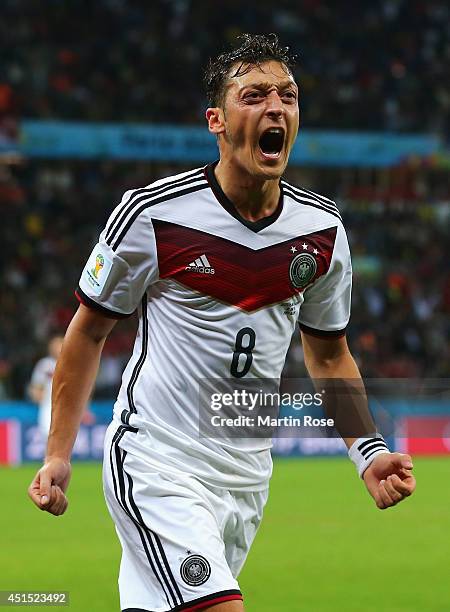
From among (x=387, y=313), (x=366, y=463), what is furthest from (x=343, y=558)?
(x=387, y=313)

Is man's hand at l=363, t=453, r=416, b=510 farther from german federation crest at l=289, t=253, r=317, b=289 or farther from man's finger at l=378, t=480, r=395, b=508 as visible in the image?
german federation crest at l=289, t=253, r=317, b=289

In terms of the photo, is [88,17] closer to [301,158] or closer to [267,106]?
[301,158]

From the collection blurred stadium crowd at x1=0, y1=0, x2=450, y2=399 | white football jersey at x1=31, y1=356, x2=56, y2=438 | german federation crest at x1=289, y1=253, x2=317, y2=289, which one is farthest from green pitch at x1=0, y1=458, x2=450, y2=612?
blurred stadium crowd at x1=0, y1=0, x2=450, y2=399

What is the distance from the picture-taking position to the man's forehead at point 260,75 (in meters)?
3.66

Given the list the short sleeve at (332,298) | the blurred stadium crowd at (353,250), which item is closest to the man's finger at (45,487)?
the short sleeve at (332,298)

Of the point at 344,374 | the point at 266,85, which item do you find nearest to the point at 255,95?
the point at 266,85

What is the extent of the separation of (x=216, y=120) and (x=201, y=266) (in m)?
0.49

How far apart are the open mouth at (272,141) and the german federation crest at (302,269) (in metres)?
0.35

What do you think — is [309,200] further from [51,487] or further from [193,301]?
[51,487]

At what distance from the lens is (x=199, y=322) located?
3619 mm

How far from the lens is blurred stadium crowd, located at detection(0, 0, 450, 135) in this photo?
2267 cm

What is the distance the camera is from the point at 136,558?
350cm

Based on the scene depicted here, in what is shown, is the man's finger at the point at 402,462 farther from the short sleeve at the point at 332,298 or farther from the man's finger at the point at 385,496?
the short sleeve at the point at 332,298

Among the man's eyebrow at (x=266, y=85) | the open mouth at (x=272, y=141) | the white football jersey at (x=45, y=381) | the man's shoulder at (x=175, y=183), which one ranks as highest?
the man's eyebrow at (x=266, y=85)
